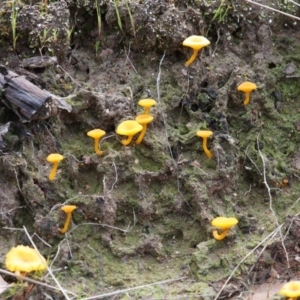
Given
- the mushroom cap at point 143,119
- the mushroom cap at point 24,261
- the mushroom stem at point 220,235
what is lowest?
the mushroom stem at point 220,235

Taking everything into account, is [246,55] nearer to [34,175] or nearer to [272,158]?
[272,158]

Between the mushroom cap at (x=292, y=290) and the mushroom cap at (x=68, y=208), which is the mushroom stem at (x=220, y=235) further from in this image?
the mushroom cap at (x=68, y=208)

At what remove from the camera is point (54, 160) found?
3.43 meters

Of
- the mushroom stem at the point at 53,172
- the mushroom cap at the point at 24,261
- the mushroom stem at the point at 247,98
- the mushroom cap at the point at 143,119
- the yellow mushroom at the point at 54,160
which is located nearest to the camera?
the mushroom cap at the point at 24,261

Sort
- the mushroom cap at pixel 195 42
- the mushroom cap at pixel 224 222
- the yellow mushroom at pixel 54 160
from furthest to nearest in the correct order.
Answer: the mushroom cap at pixel 195 42 → the yellow mushroom at pixel 54 160 → the mushroom cap at pixel 224 222

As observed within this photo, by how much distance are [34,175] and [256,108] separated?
1.65 meters

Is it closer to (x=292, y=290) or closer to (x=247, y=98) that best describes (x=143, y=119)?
(x=247, y=98)

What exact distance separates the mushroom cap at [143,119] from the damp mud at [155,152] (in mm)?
157

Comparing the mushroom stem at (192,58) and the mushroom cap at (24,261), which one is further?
the mushroom stem at (192,58)

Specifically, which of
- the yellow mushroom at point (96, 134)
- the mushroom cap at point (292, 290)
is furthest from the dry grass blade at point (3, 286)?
the mushroom cap at point (292, 290)

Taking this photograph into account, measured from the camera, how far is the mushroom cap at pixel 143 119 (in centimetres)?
369

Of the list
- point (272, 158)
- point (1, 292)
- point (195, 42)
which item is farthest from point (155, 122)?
point (1, 292)

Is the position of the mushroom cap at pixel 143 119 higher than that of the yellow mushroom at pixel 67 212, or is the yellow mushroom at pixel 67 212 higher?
the mushroom cap at pixel 143 119

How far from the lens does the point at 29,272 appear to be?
3107mm
